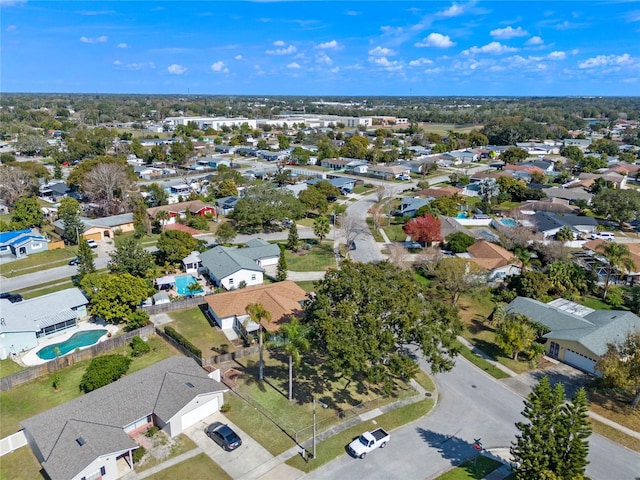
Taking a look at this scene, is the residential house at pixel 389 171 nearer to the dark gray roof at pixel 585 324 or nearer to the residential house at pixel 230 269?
the residential house at pixel 230 269

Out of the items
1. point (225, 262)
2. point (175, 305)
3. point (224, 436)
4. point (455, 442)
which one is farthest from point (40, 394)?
point (455, 442)

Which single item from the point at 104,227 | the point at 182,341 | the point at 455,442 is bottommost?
the point at 455,442

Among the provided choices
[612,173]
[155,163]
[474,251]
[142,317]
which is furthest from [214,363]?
[612,173]

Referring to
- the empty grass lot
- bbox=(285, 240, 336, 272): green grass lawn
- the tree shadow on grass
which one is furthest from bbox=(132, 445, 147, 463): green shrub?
bbox=(285, 240, 336, 272): green grass lawn

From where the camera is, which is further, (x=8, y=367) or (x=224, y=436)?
(x=8, y=367)

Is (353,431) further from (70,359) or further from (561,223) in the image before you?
(561,223)

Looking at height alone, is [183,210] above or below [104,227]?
above
